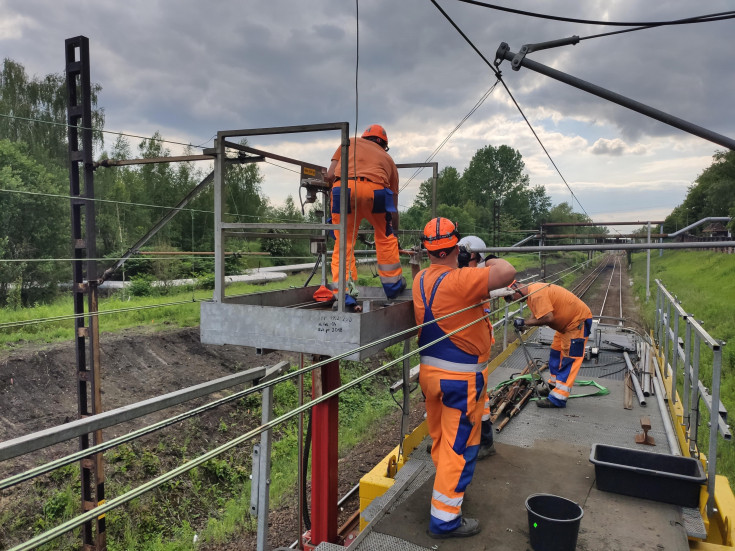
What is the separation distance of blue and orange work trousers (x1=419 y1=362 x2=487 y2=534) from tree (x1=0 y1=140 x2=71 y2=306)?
18717mm

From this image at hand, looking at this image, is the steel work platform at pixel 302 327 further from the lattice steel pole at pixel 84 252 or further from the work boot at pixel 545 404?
the lattice steel pole at pixel 84 252

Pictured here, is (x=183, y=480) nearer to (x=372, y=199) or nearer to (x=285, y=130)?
(x=372, y=199)

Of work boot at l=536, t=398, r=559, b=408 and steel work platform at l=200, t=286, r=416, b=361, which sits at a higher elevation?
steel work platform at l=200, t=286, r=416, b=361

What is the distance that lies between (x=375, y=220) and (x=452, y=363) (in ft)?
4.57

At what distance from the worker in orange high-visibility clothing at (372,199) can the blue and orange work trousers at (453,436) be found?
45.5 inches

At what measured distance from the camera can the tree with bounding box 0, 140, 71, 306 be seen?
18.7m

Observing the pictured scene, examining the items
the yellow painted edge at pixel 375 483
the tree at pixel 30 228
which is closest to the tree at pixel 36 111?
the tree at pixel 30 228

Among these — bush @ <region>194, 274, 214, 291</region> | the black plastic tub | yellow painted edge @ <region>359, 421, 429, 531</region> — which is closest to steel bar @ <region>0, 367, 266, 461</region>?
yellow painted edge @ <region>359, 421, 429, 531</region>

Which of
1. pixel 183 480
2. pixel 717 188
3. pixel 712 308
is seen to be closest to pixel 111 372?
pixel 183 480

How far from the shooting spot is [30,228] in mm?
20625

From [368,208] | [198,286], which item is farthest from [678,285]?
[368,208]

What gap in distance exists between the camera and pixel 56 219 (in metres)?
21.2

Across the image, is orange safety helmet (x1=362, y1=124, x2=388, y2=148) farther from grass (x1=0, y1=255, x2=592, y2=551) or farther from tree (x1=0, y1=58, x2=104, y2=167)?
tree (x1=0, y1=58, x2=104, y2=167)

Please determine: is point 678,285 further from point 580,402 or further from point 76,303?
point 76,303
